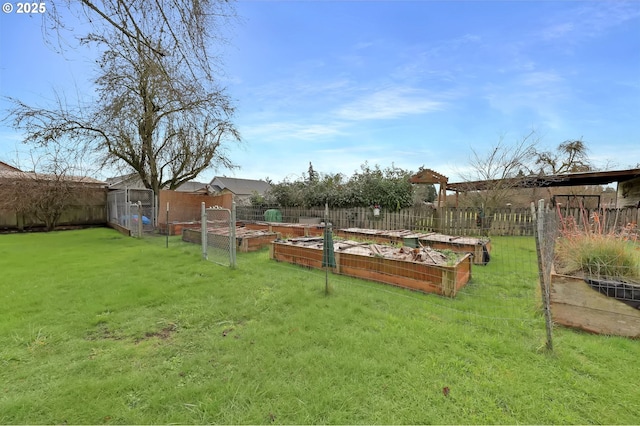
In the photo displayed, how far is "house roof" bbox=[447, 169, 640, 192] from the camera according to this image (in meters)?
9.30

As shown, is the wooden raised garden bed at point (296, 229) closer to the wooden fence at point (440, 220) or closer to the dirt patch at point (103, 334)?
the wooden fence at point (440, 220)

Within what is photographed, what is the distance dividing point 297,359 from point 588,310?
3.17m

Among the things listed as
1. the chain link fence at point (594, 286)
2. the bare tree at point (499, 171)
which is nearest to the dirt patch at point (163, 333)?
the chain link fence at point (594, 286)

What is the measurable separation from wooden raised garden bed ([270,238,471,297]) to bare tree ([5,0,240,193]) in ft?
12.1

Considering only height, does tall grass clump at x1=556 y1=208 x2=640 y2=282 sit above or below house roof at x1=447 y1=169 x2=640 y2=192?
below

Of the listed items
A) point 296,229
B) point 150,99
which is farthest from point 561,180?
point 150,99

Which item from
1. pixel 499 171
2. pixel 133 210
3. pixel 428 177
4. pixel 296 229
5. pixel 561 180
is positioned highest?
pixel 499 171

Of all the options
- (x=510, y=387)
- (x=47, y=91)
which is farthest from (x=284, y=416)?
(x=47, y=91)

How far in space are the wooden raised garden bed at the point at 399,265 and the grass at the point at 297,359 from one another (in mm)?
267

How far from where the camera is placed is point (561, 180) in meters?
10.8

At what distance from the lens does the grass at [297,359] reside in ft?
6.08

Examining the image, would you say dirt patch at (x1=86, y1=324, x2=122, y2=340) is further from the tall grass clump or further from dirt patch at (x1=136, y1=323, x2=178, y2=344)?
the tall grass clump

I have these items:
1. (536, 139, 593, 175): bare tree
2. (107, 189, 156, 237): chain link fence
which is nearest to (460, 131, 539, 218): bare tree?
(536, 139, 593, 175): bare tree

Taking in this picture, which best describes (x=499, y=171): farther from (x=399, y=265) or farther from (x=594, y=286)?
(x=594, y=286)
